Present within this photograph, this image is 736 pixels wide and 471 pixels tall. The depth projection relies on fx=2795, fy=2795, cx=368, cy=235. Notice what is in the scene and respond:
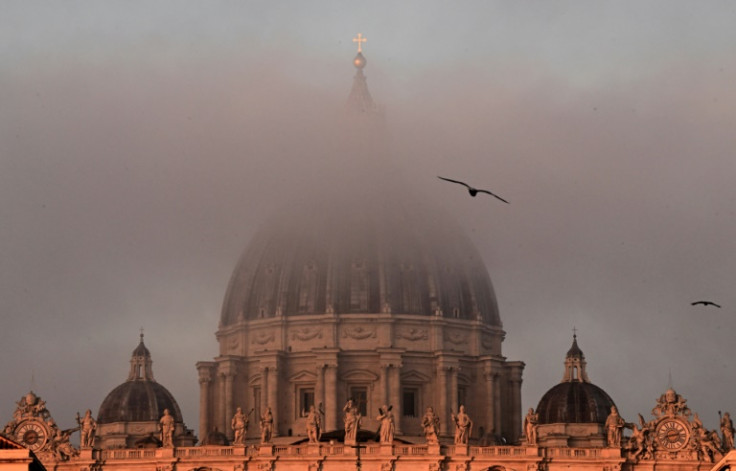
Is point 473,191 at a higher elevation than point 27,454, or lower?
higher

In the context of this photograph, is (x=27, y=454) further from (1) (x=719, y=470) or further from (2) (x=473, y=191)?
(1) (x=719, y=470)

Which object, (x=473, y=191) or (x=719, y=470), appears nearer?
(x=473, y=191)

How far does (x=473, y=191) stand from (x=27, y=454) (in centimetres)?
2865

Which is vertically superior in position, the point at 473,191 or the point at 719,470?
the point at 473,191

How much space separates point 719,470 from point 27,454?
1915 inches

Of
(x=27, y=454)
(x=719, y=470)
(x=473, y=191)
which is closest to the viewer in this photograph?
(x=27, y=454)

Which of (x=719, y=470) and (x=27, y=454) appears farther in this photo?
(x=719, y=470)

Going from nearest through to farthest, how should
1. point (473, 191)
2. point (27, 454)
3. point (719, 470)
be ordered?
point (27, 454) < point (473, 191) < point (719, 470)

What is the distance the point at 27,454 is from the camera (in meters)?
135

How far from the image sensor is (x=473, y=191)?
14775 cm

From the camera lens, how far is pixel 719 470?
544 ft

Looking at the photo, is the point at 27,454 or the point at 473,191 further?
the point at 473,191

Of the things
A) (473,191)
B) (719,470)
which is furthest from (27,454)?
(719,470)
